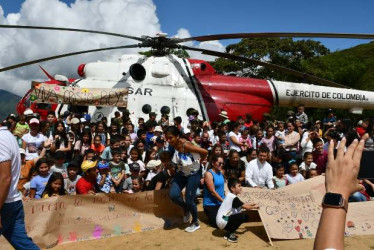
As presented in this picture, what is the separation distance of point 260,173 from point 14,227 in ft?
14.9

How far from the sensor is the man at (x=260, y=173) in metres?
6.35

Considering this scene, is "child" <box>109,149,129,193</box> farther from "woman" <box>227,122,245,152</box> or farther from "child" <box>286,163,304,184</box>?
"child" <box>286,163,304,184</box>

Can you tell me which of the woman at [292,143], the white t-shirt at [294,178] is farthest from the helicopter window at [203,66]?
the white t-shirt at [294,178]

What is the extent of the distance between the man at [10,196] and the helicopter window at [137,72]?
7.95 metres

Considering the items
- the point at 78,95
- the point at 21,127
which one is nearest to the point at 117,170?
the point at 21,127

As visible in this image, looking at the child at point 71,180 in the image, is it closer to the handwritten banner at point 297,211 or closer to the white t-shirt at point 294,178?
the handwritten banner at point 297,211

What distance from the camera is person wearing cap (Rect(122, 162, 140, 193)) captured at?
6168 mm

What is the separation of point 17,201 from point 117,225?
2.51 metres

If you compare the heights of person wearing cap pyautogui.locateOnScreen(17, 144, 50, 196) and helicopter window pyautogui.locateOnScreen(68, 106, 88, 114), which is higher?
helicopter window pyautogui.locateOnScreen(68, 106, 88, 114)

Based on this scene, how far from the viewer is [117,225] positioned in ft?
17.4

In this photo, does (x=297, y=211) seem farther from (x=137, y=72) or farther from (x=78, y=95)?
(x=78, y=95)

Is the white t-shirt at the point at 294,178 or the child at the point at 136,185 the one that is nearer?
the child at the point at 136,185

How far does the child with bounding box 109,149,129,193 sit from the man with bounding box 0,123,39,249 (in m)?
2.98

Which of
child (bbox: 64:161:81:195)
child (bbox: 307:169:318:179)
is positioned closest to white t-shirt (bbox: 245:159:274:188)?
child (bbox: 307:169:318:179)
